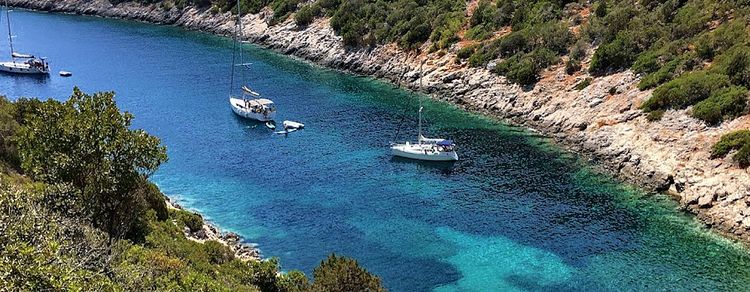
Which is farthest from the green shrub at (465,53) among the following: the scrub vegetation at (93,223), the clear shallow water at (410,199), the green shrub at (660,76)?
the scrub vegetation at (93,223)

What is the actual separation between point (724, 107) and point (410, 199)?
105ft

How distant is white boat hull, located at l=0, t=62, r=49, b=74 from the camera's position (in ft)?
357

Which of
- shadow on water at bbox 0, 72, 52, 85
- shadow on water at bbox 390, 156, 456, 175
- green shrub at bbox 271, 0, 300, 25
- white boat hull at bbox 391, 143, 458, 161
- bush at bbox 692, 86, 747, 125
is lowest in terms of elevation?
shadow on water at bbox 0, 72, 52, 85

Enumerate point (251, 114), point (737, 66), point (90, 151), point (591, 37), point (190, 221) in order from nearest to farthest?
1. point (90, 151)
2. point (190, 221)
3. point (737, 66)
4. point (251, 114)
5. point (591, 37)

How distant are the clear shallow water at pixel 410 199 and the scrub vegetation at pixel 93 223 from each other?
1066cm

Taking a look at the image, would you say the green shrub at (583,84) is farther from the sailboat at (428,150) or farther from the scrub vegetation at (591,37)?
the sailboat at (428,150)

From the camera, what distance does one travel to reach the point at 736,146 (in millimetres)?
61688

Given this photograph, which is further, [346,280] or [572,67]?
[572,67]

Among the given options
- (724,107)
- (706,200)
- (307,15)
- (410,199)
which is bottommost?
(410,199)

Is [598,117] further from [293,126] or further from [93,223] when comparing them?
[93,223]

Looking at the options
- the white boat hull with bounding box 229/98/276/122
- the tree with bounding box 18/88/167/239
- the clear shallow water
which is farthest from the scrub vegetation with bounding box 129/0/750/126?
the tree with bounding box 18/88/167/239

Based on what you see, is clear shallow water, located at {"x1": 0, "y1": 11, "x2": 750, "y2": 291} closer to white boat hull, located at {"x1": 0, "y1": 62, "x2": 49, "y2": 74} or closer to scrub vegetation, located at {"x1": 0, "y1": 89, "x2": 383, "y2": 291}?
white boat hull, located at {"x1": 0, "y1": 62, "x2": 49, "y2": 74}

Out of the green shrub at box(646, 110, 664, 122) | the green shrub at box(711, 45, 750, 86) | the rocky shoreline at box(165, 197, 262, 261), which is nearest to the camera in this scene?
the rocky shoreline at box(165, 197, 262, 261)

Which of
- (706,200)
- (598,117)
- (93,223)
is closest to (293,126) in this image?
(598,117)
